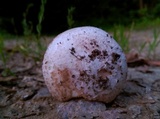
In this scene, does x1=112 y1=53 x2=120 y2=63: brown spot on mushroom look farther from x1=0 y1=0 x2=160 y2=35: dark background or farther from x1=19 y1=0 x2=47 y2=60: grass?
x1=0 y1=0 x2=160 y2=35: dark background

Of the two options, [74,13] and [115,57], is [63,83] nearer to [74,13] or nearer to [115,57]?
[115,57]

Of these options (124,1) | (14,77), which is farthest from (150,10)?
(14,77)

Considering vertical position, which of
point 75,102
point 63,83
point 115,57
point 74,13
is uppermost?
point 74,13

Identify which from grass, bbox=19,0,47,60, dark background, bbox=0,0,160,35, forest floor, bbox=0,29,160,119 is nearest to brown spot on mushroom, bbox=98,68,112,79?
forest floor, bbox=0,29,160,119

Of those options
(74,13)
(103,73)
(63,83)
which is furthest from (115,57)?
(74,13)

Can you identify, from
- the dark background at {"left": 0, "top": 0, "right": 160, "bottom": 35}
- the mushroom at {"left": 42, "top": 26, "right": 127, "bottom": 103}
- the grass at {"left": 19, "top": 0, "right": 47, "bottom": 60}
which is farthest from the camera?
the dark background at {"left": 0, "top": 0, "right": 160, "bottom": 35}
